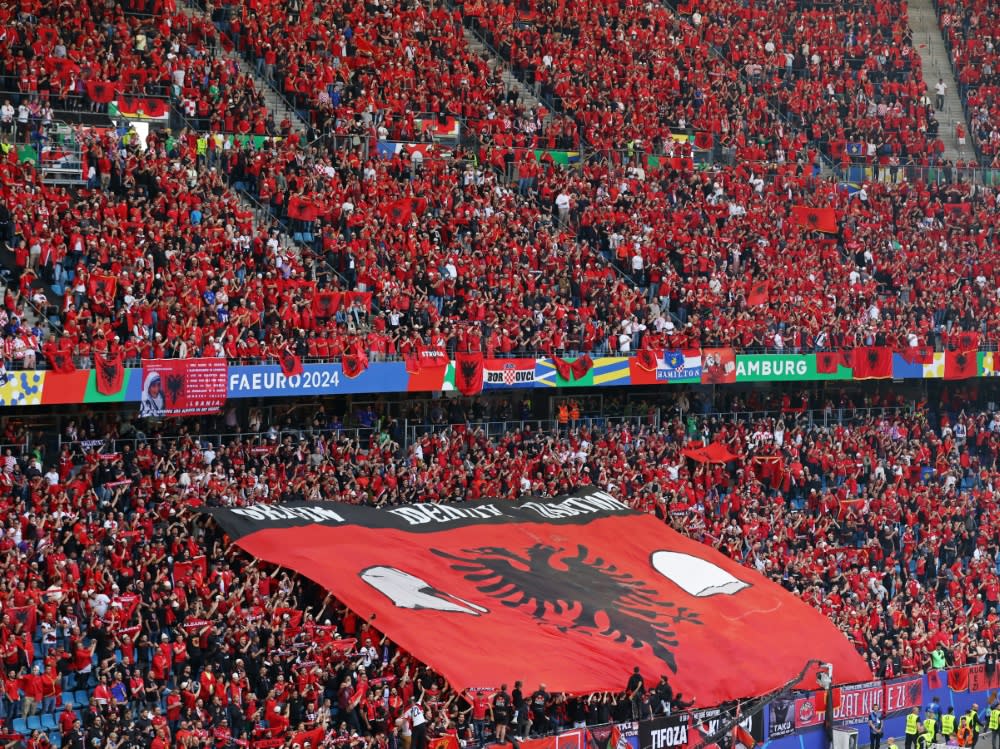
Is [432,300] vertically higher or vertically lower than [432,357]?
higher

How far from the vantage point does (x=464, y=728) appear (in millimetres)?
22281

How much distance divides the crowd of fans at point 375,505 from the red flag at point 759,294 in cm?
230

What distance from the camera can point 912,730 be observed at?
2562 centimetres

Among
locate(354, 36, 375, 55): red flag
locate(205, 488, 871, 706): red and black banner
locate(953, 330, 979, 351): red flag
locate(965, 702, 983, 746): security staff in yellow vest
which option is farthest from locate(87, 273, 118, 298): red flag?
locate(953, 330, 979, 351): red flag

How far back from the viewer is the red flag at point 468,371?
3073cm

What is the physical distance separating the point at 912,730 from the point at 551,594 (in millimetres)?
6132

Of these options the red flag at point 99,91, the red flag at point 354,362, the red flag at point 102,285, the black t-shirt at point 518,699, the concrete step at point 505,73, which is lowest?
the black t-shirt at point 518,699

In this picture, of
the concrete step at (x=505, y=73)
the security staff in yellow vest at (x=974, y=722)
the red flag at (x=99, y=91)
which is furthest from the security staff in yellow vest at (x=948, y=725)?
the red flag at (x=99, y=91)

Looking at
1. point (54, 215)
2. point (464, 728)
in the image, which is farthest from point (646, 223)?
point (464, 728)

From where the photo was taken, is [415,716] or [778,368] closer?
[415,716]

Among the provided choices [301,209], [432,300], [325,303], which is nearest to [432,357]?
[432,300]

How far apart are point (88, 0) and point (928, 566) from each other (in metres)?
20.9

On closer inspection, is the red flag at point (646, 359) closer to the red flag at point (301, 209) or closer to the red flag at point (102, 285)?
the red flag at point (301, 209)

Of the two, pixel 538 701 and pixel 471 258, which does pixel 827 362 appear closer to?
pixel 471 258
